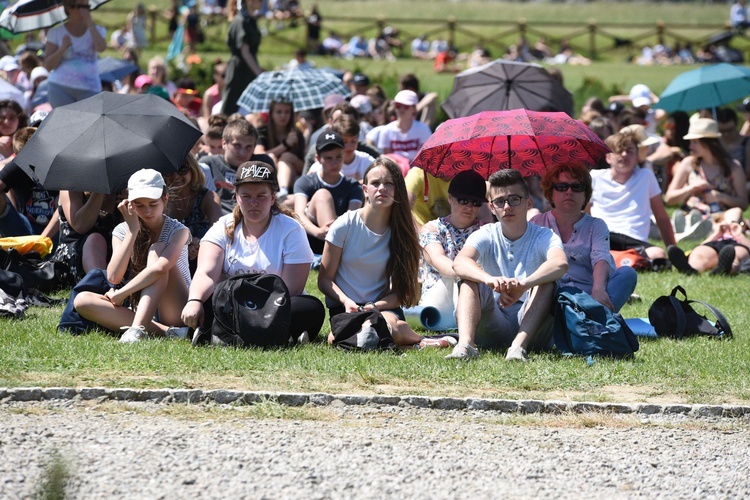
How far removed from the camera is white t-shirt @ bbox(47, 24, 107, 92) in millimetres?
12336

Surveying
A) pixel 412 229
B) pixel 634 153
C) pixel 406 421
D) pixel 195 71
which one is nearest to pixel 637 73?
pixel 195 71

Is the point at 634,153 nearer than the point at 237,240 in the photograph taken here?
No

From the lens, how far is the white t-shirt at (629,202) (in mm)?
10938

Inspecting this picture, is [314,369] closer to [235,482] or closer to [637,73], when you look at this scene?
[235,482]

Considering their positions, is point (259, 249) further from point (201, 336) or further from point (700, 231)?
point (700, 231)

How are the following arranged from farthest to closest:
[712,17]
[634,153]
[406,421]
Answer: [712,17], [634,153], [406,421]

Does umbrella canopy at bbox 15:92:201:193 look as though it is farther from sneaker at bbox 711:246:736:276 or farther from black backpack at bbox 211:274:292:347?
sneaker at bbox 711:246:736:276

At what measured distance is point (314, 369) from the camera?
6.39 metres

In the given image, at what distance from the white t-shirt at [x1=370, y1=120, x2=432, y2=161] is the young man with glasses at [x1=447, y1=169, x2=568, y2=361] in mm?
6331

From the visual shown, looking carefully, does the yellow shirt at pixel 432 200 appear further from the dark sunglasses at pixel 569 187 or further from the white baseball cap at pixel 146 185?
the white baseball cap at pixel 146 185

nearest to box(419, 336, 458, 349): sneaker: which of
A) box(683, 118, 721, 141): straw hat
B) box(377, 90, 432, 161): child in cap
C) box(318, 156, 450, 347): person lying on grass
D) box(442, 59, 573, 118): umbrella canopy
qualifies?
box(318, 156, 450, 347): person lying on grass

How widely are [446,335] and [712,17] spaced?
197 feet

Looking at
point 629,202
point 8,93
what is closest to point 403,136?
point 629,202

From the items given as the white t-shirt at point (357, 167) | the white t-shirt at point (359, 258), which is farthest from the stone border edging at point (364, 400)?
the white t-shirt at point (357, 167)
